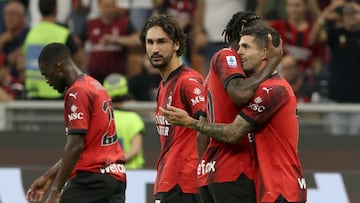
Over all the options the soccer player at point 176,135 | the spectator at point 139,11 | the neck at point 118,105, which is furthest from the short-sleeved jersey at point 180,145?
the spectator at point 139,11

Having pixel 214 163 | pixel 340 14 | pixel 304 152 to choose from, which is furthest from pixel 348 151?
pixel 214 163

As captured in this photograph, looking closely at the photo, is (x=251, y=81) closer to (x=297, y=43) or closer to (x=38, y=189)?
(x=38, y=189)

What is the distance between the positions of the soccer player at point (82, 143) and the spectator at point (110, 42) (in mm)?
4903

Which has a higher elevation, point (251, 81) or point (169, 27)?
point (169, 27)

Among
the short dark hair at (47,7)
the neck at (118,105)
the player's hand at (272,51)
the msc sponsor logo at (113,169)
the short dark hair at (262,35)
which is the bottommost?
the neck at (118,105)

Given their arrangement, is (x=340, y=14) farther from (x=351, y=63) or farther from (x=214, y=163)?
(x=214, y=163)

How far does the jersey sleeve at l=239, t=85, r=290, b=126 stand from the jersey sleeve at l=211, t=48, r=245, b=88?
21cm

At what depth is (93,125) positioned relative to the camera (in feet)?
28.6

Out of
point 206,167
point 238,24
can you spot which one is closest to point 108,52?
point 238,24

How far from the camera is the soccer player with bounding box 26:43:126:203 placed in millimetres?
8531

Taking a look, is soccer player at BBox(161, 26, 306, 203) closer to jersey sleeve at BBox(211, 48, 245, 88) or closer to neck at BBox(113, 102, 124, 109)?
jersey sleeve at BBox(211, 48, 245, 88)

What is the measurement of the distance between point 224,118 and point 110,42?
6366 mm

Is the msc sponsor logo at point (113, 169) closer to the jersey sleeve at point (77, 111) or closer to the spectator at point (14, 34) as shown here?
the jersey sleeve at point (77, 111)

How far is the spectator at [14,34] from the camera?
1426cm
